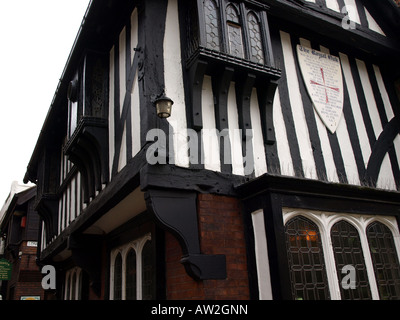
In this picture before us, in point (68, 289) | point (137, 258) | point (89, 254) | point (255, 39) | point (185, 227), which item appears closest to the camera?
point (185, 227)

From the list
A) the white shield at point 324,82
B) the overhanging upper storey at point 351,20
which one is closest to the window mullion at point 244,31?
the overhanging upper storey at point 351,20

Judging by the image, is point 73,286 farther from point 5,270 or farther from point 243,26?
point 5,270

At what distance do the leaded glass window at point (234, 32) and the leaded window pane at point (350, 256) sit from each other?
2.63m

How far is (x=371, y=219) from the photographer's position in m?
5.00

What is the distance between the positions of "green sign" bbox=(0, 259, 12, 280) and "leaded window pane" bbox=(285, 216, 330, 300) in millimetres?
16351

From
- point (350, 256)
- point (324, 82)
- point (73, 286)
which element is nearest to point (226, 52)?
point (324, 82)

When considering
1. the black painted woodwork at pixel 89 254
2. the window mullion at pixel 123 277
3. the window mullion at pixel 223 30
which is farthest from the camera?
the black painted woodwork at pixel 89 254

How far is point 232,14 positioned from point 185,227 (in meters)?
3.08

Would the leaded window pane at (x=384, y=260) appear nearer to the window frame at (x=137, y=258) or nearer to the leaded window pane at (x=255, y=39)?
the leaded window pane at (x=255, y=39)

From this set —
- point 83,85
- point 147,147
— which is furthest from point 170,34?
point 83,85

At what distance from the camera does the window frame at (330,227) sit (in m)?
4.38

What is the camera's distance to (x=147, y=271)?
225 inches
